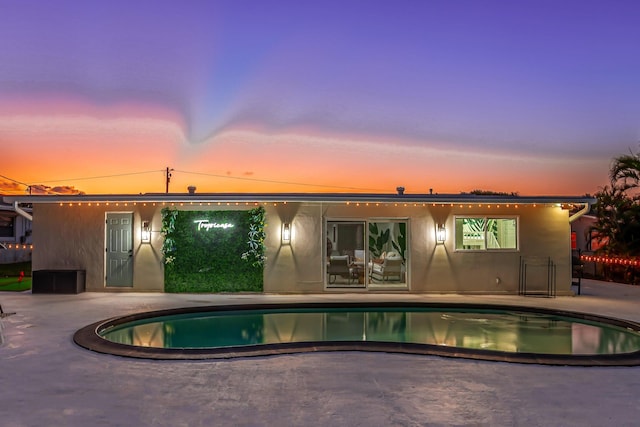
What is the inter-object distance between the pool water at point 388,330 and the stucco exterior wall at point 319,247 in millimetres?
2022

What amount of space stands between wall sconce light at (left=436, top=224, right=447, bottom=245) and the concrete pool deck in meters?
6.87

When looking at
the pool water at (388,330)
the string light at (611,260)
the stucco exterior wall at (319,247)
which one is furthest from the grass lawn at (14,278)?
the string light at (611,260)

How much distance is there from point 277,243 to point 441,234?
4.02 m

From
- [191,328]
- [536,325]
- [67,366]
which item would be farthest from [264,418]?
[536,325]

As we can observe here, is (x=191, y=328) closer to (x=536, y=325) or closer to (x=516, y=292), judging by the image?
(x=536, y=325)

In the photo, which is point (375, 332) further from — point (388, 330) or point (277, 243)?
point (277, 243)

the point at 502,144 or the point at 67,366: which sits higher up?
the point at 502,144

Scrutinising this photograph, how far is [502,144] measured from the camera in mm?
18031

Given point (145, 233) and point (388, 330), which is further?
point (145, 233)

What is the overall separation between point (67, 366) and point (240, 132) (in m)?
12.3

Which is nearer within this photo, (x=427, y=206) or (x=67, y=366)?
(x=67, y=366)

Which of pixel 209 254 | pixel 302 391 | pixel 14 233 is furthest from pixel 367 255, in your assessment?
pixel 14 233

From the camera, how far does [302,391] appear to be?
4539 mm

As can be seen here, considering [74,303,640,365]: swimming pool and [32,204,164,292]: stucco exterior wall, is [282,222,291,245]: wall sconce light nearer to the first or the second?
[74,303,640,365]: swimming pool
